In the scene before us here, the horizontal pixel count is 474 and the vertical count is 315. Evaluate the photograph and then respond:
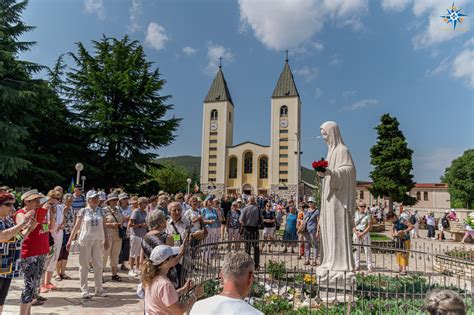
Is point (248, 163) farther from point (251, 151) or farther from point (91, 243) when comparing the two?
point (91, 243)

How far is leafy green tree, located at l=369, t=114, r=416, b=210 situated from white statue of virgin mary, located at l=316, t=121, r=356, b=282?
98.0ft

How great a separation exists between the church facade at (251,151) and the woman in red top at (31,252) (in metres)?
58.4

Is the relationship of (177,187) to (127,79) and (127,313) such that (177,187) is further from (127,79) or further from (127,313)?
(127,313)

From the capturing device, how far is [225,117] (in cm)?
6831

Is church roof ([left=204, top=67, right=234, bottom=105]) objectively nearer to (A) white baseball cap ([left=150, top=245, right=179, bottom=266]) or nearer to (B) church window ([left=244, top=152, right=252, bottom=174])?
(B) church window ([left=244, top=152, right=252, bottom=174])

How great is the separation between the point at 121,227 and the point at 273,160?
57.1 meters

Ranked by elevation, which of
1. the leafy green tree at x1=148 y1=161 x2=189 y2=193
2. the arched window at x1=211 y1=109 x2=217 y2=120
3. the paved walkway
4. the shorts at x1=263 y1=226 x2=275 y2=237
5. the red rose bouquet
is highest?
the arched window at x1=211 y1=109 x2=217 y2=120

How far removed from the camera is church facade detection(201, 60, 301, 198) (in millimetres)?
63500

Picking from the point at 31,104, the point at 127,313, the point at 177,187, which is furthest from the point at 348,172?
the point at 177,187

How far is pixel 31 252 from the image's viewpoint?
4773 mm

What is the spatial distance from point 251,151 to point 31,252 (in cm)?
6339

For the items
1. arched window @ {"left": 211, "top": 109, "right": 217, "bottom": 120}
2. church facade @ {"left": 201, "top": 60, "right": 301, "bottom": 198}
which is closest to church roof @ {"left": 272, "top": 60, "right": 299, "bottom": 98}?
church facade @ {"left": 201, "top": 60, "right": 301, "bottom": 198}

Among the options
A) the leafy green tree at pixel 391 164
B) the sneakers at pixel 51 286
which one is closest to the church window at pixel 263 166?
the leafy green tree at pixel 391 164

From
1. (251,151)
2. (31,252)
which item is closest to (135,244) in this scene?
(31,252)
